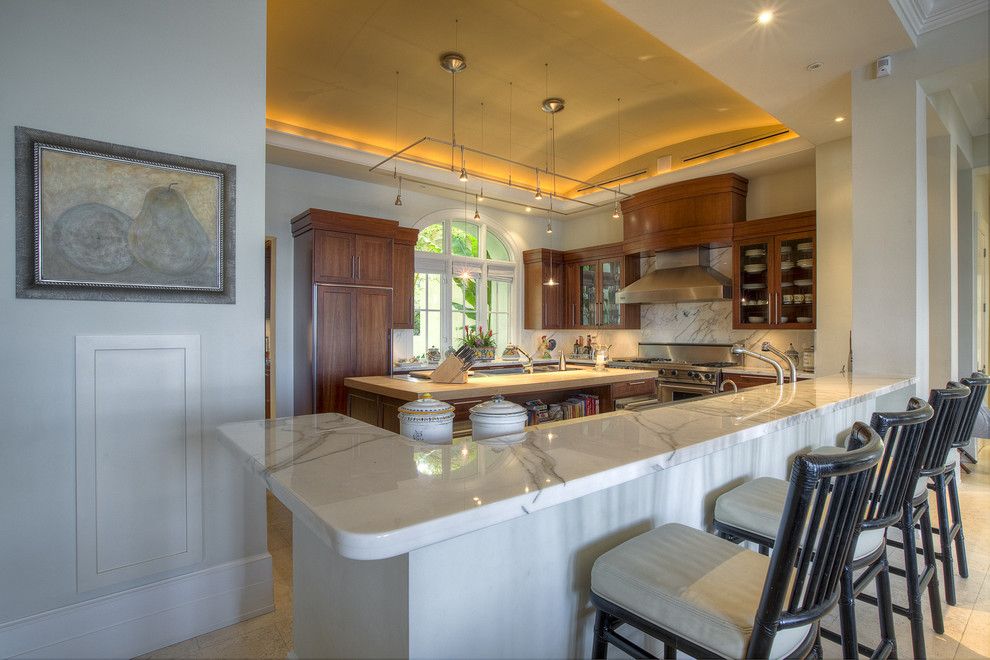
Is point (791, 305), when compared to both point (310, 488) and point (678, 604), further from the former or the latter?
point (310, 488)

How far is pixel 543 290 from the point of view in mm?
7090

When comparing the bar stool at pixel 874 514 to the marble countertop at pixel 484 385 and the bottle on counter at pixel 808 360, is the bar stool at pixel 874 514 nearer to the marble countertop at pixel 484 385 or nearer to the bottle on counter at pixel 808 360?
the marble countertop at pixel 484 385

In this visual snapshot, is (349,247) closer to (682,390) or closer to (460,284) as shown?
(460,284)

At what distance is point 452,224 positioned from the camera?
656 centimetres

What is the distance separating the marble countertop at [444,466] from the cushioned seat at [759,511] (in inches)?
11.3

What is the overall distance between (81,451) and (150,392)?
0.30m

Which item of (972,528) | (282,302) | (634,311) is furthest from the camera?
(634,311)

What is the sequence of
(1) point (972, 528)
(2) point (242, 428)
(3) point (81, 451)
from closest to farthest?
1. (2) point (242, 428)
2. (3) point (81, 451)
3. (1) point (972, 528)

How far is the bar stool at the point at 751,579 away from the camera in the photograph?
35.7 inches

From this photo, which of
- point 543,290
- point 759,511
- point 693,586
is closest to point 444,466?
point 693,586

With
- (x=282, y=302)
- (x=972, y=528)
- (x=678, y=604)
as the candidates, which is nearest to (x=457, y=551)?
(x=678, y=604)

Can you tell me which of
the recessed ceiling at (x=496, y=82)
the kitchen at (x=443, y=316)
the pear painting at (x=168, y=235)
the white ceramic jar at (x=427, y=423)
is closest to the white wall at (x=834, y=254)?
the kitchen at (x=443, y=316)

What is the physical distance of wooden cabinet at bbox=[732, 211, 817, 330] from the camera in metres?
4.65

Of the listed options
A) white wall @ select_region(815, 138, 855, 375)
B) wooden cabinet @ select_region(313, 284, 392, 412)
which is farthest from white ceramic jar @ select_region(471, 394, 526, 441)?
white wall @ select_region(815, 138, 855, 375)
